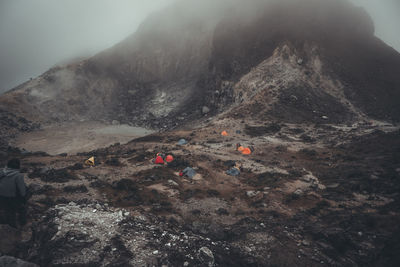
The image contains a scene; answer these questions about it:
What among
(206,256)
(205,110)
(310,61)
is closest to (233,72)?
(205,110)

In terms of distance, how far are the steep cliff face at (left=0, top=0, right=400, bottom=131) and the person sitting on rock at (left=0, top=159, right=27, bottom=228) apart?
2265 centimetres

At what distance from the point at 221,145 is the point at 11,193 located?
15703mm

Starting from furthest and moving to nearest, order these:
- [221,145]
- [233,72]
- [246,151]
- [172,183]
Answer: [233,72]
[221,145]
[246,151]
[172,183]

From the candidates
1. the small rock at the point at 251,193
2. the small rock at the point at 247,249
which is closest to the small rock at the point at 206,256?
the small rock at the point at 247,249

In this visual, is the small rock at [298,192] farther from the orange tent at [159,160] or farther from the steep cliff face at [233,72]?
the steep cliff face at [233,72]

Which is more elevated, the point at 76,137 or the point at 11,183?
the point at 11,183

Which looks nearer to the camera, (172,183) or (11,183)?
(11,183)

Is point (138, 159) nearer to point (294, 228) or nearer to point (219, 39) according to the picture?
point (294, 228)

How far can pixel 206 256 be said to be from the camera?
6.97 m

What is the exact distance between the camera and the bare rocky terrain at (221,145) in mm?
7539

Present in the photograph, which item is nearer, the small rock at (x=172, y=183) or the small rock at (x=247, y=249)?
the small rock at (x=247, y=249)

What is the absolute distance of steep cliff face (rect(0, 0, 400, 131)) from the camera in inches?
1168

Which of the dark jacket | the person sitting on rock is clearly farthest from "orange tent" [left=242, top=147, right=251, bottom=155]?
the dark jacket

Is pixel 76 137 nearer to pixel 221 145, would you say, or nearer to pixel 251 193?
pixel 221 145
